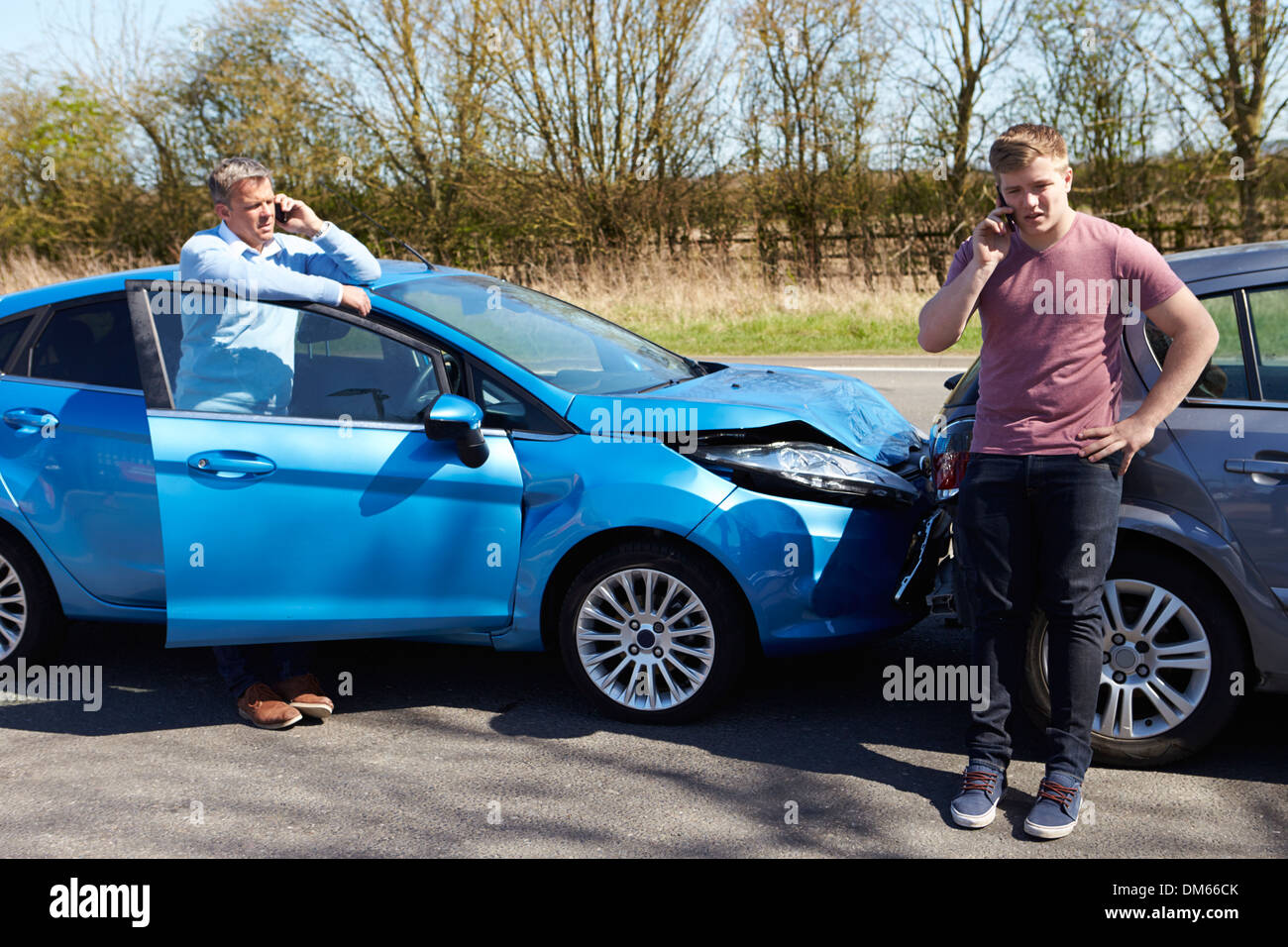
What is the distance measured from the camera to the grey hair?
178 inches

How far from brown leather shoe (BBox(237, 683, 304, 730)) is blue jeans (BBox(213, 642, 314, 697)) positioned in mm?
64

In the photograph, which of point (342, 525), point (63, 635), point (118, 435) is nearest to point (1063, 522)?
point (342, 525)

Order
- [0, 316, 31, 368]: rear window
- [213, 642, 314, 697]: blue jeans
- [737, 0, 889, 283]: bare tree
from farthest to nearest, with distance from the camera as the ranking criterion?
[737, 0, 889, 283]: bare tree < [0, 316, 31, 368]: rear window < [213, 642, 314, 697]: blue jeans

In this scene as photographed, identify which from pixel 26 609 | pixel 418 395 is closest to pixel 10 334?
pixel 26 609

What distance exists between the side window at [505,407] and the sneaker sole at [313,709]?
1.18 metres

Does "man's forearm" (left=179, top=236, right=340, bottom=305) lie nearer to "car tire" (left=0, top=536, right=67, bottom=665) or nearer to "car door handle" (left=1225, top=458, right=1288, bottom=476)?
"car tire" (left=0, top=536, right=67, bottom=665)

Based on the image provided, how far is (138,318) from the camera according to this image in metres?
4.44

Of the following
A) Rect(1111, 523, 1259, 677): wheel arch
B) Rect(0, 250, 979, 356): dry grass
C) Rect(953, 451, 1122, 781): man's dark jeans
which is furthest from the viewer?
Rect(0, 250, 979, 356): dry grass

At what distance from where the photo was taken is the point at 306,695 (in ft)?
14.5

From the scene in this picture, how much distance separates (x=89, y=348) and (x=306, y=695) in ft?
5.40

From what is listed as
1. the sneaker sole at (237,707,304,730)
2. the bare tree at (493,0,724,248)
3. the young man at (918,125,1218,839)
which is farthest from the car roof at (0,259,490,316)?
the bare tree at (493,0,724,248)
